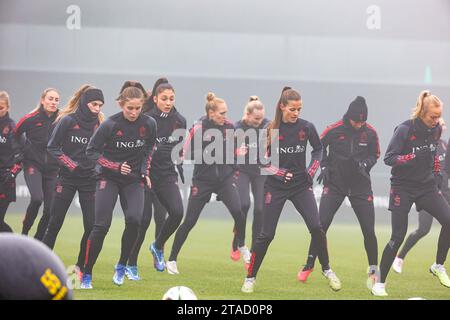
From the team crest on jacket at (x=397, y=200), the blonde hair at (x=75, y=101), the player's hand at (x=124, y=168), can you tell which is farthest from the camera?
the blonde hair at (x=75, y=101)

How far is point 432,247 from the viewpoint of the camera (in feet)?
42.0

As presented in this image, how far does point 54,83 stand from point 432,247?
234 inches

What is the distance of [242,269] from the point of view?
9.53 metres

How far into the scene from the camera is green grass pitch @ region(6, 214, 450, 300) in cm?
780

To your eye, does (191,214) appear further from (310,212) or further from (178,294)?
(178,294)

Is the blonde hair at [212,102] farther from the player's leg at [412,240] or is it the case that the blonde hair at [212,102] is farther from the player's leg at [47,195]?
the player's leg at [412,240]

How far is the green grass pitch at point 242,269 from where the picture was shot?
7805 mm

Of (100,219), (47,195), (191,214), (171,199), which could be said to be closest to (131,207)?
(100,219)

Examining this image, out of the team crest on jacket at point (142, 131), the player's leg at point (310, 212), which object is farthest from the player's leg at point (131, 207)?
the player's leg at point (310, 212)

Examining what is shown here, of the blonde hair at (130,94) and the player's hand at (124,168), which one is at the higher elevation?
the blonde hair at (130,94)

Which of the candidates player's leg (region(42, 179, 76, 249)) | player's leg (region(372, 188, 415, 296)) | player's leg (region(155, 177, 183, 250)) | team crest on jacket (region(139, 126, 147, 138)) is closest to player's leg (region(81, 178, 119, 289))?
team crest on jacket (region(139, 126, 147, 138))

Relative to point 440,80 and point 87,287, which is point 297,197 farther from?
point 440,80

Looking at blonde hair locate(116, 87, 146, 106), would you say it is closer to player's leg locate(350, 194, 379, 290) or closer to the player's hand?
the player's hand
